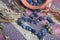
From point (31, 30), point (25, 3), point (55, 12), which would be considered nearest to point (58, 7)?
point (55, 12)

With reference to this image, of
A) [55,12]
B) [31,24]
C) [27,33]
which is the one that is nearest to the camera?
[27,33]

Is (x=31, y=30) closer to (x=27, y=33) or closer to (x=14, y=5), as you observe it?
(x=27, y=33)

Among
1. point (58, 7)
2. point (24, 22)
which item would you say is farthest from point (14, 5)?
point (58, 7)

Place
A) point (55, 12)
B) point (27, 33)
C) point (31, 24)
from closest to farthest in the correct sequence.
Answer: point (27, 33)
point (31, 24)
point (55, 12)

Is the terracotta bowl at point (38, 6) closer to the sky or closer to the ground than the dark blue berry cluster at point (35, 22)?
closer to the sky

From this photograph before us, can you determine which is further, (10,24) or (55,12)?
(55,12)

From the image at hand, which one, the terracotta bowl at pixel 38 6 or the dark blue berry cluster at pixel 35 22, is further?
the terracotta bowl at pixel 38 6

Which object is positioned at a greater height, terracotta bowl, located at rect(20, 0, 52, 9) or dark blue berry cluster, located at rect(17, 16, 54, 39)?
terracotta bowl, located at rect(20, 0, 52, 9)

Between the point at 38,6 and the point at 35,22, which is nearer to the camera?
the point at 35,22

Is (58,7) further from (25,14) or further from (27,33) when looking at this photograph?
(27,33)

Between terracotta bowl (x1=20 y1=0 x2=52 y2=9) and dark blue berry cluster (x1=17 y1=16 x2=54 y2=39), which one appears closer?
dark blue berry cluster (x1=17 y1=16 x2=54 y2=39)
